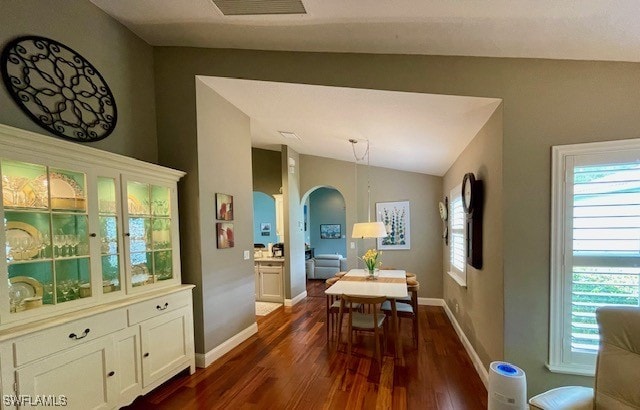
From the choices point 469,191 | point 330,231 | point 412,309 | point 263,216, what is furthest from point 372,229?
point 330,231

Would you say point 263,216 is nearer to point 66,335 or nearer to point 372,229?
point 372,229

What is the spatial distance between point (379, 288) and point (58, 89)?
143 inches

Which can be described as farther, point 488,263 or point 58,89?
point 488,263

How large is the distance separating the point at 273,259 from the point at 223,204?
237 centimetres

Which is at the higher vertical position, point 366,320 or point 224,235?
Answer: point 224,235

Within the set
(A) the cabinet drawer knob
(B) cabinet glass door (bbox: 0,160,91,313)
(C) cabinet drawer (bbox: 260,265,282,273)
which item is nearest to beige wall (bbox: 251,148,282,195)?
(C) cabinet drawer (bbox: 260,265,282,273)

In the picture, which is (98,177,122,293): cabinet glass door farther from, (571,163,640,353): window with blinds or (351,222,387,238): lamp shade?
(571,163,640,353): window with blinds

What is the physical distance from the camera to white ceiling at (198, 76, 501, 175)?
2.67 m

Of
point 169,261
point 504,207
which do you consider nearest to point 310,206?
point 169,261

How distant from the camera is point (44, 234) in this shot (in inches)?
77.1

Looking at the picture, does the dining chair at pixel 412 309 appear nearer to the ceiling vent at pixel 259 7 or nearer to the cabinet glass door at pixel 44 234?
the cabinet glass door at pixel 44 234

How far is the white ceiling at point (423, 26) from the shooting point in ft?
5.82

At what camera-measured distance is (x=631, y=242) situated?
80.0 inches

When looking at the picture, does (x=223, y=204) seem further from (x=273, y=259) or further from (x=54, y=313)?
(x=273, y=259)
